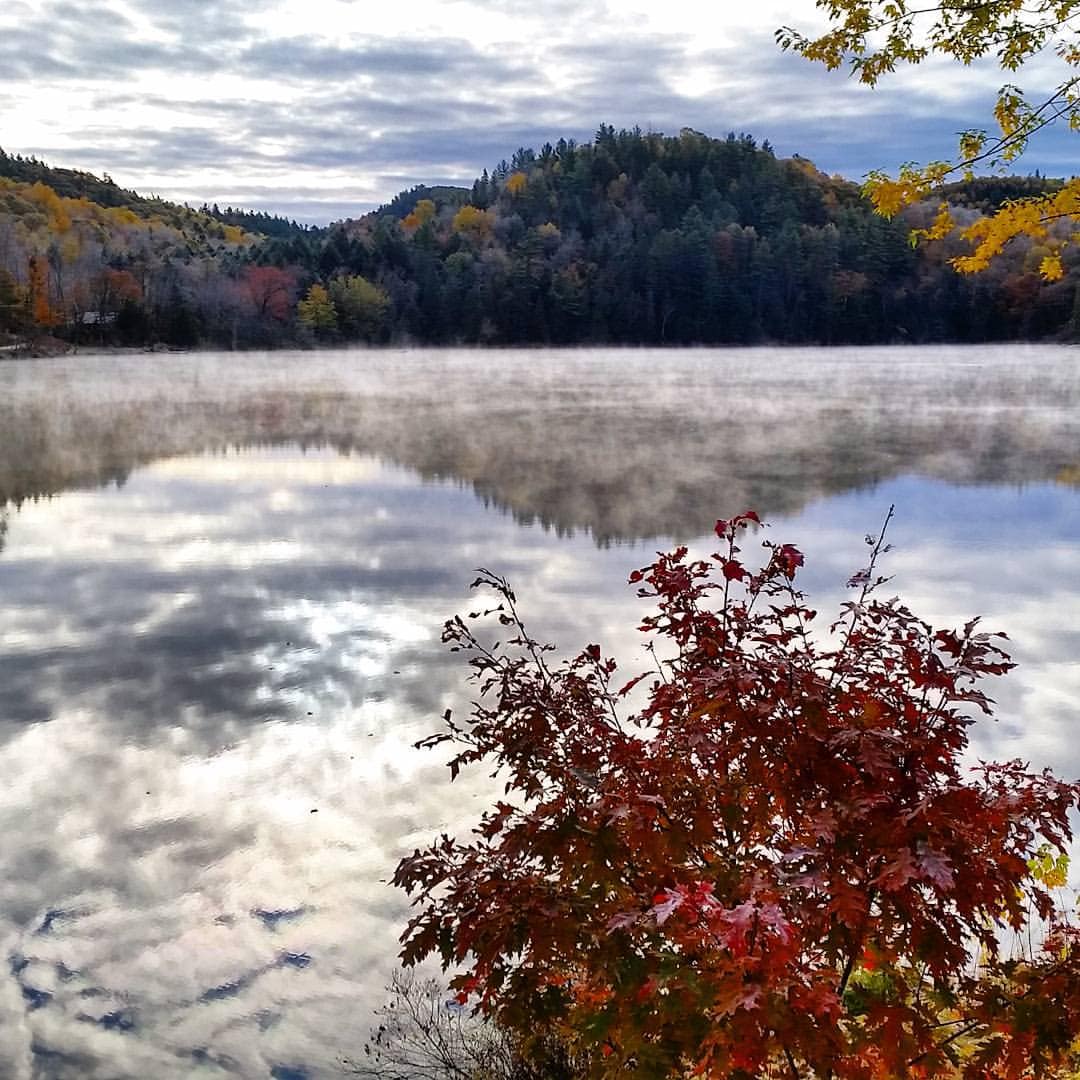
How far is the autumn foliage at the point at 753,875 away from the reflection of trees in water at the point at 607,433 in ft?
34.7

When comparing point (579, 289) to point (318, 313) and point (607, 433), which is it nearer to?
point (318, 313)

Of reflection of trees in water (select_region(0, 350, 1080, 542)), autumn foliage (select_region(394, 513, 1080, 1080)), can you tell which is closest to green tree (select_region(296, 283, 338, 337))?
reflection of trees in water (select_region(0, 350, 1080, 542))

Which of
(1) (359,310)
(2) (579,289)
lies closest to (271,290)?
(1) (359,310)

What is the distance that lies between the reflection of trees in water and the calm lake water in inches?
7.5

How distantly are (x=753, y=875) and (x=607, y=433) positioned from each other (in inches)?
944

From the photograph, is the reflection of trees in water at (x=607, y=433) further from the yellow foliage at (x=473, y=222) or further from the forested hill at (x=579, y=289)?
the yellow foliage at (x=473, y=222)

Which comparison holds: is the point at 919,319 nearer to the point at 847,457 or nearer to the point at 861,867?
the point at 847,457

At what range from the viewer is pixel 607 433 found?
26938 mm

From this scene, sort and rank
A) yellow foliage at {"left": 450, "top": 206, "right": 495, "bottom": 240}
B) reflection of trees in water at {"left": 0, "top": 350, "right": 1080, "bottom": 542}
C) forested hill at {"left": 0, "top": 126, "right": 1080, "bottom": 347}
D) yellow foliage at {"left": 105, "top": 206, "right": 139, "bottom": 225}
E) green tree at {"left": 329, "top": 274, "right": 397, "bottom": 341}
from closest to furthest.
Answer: reflection of trees in water at {"left": 0, "top": 350, "right": 1080, "bottom": 542} → forested hill at {"left": 0, "top": 126, "right": 1080, "bottom": 347} → green tree at {"left": 329, "top": 274, "right": 397, "bottom": 341} → yellow foliage at {"left": 450, "top": 206, "right": 495, "bottom": 240} → yellow foliage at {"left": 105, "top": 206, "right": 139, "bottom": 225}

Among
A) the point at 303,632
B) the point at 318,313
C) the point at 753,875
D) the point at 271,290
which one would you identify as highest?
the point at 753,875

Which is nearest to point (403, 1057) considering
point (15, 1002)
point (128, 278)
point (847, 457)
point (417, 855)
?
point (417, 855)

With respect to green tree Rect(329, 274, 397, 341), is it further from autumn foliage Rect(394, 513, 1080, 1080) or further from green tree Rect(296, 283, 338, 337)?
autumn foliage Rect(394, 513, 1080, 1080)

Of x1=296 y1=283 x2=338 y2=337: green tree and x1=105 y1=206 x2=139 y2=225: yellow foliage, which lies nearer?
x1=296 y1=283 x2=338 y2=337: green tree

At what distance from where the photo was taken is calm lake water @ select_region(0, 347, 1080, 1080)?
17.4 feet
